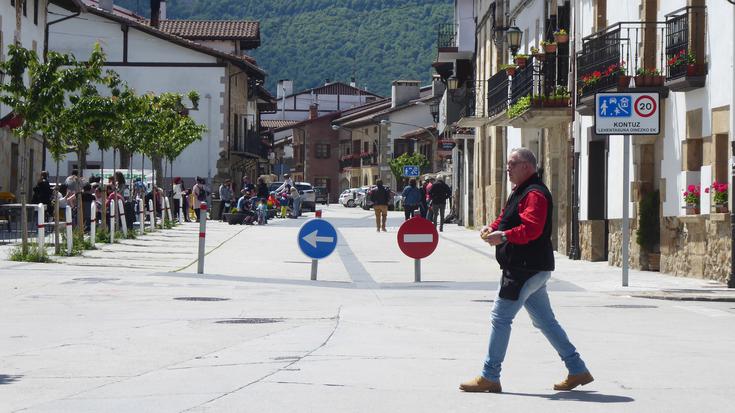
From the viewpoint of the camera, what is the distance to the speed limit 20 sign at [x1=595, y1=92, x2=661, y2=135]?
67.2 ft

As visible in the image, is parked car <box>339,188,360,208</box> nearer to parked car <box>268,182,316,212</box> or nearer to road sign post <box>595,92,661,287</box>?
parked car <box>268,182,316,212</box>

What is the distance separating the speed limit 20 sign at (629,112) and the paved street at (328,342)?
7.36ft

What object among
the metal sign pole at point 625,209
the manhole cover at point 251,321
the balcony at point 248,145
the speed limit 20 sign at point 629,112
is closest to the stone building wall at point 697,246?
the metal sign pole at point 625,209

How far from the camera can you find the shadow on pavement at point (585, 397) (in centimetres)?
871

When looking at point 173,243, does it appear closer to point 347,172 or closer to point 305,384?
point 305,384

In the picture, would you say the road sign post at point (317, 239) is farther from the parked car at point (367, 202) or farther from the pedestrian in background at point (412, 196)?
the parked car at point (367, 202)

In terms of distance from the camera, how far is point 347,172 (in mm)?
139250

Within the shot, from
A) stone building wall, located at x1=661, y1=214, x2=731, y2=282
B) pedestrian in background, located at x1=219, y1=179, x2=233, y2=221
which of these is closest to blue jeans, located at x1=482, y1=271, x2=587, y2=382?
stone building wall, located at x1=661, y1=214, x2=731, y2=282

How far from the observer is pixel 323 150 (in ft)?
467

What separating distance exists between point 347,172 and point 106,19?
2768 inches

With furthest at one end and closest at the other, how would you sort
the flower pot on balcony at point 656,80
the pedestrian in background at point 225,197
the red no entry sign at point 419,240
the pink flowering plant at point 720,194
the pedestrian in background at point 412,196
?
the pedestrian in background at point 225,197, the pedestrian in background at point 412,196, the flower pot on balcony at point 656,80, the red no entry sign at point 419,240, the pink flowering plant at point 720,194

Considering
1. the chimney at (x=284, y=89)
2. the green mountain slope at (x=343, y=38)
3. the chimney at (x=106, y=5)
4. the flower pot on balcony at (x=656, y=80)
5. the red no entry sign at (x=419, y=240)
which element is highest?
the green mountain slope at (x=343, y=38)

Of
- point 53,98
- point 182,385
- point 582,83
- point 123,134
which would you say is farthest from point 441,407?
point 123,134

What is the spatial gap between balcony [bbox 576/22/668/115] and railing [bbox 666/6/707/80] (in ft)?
1.01
